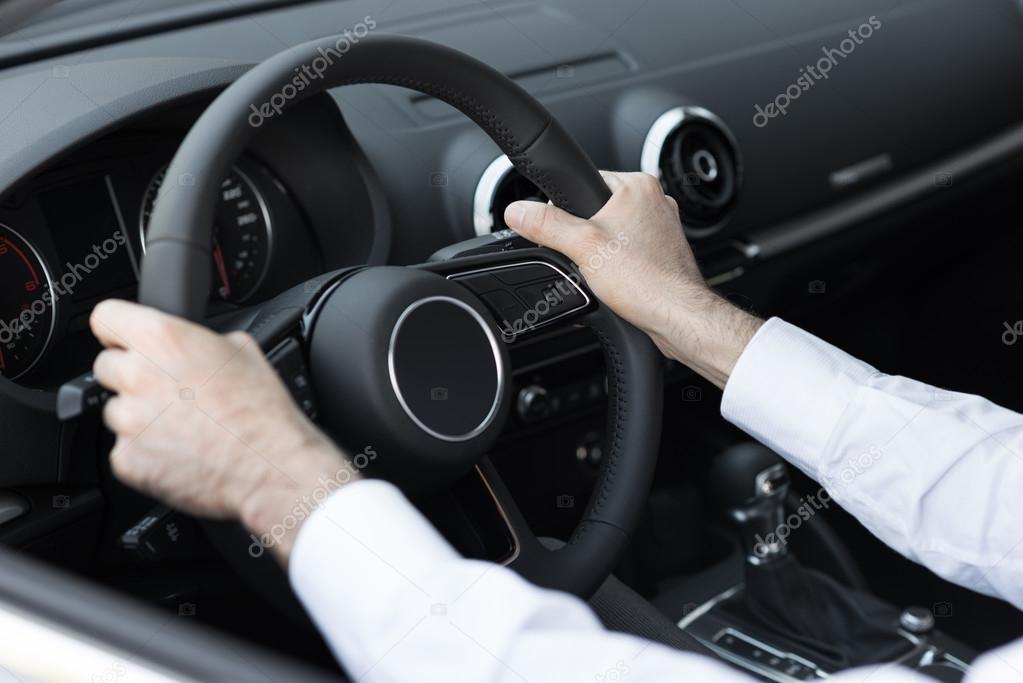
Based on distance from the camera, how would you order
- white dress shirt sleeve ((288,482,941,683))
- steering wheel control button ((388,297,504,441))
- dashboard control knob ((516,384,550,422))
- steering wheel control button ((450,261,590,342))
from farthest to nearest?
dashboard control knob ((516,384,550,422)) < steering wheel control button ((450,261,590,342)) < steering wheel control button ((388,297,504,441)) < white dress shirt sleeve ((288,482,941,683))

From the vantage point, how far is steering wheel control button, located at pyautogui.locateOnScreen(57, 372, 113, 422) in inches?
35.4

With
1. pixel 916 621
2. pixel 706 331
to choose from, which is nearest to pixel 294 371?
pixel 706 331

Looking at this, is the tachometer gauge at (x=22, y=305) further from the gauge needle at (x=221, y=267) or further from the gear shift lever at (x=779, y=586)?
the gear shift lever at (x=779, y=586)

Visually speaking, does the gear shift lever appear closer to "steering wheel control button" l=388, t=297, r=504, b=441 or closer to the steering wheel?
the steering wheel

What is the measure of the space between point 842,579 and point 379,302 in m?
1.23

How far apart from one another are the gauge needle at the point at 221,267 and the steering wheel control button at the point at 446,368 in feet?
→ 1.09

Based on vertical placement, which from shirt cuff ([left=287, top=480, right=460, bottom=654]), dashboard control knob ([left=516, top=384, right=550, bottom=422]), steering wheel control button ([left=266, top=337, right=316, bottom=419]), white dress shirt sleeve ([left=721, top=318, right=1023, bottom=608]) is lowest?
dashboard control knob ([left=516, top=384, right=550, bottom=422])

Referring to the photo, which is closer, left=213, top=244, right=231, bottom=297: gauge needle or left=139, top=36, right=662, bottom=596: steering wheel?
left=139, top=36, right=662, bottom=596: steering wheel

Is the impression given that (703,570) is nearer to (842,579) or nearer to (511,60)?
(842,579)

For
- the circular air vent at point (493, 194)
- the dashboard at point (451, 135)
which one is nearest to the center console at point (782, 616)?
the dashboard at point (451, 135)

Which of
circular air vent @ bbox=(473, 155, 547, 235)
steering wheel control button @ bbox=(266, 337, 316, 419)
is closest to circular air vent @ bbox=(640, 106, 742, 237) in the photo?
circular air vent @ bbox=(473, 155, 547, 235)

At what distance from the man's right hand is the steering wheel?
0.06 feet

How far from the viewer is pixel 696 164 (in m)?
1.75
